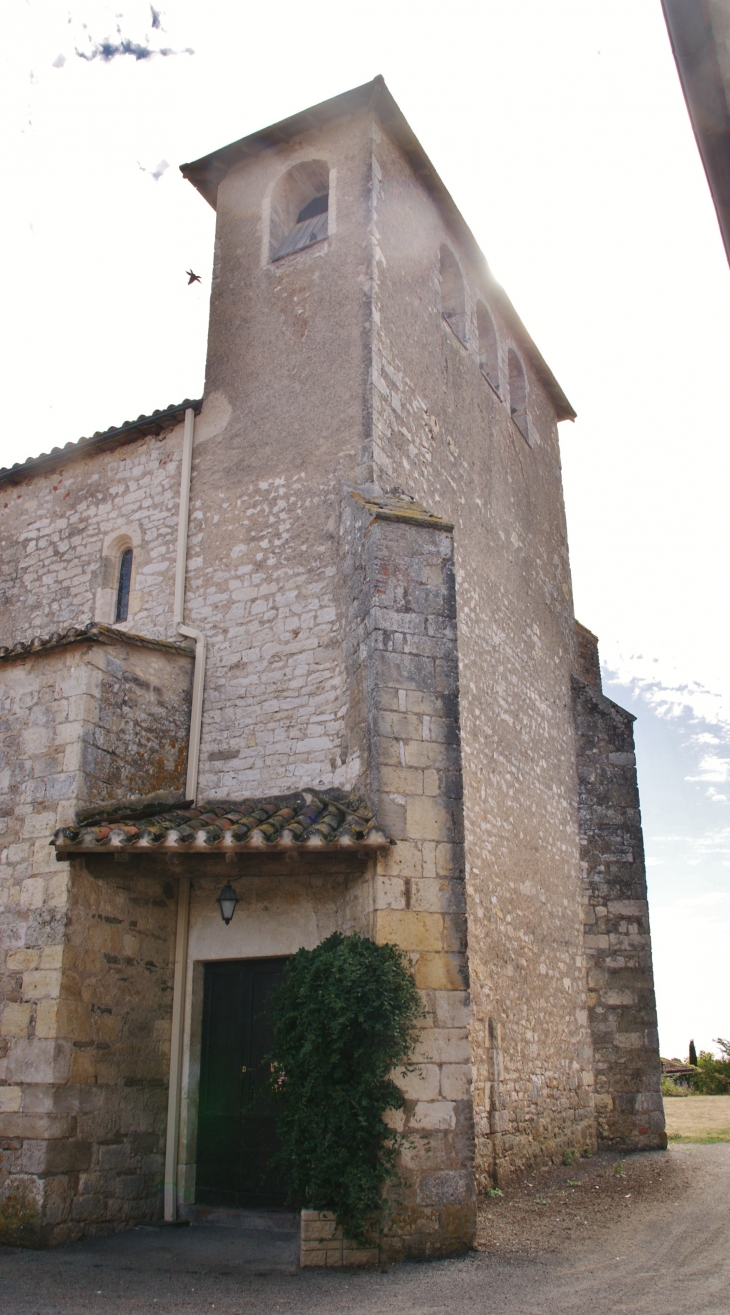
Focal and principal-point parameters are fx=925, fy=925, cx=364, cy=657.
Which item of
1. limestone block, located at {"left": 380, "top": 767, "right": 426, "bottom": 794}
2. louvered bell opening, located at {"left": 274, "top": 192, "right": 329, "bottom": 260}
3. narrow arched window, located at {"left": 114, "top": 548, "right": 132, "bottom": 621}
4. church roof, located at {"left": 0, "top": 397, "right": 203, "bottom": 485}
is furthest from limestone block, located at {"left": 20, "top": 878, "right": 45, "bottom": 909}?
louvered bell opening, located at {"left": 274, "top": 192, "right": 329, "bottom": 260}

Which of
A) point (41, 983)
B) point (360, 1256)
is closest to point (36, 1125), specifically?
point (41, 983)

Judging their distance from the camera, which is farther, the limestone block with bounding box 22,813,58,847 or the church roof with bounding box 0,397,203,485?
the church roof with bounding box 0,397,203,485

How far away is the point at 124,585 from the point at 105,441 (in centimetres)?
181

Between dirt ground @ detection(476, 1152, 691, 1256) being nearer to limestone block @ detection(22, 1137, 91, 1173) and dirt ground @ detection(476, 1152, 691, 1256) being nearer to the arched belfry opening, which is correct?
limestone block @ detection(22, 1137, 91, 1173)

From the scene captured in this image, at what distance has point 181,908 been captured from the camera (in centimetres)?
843

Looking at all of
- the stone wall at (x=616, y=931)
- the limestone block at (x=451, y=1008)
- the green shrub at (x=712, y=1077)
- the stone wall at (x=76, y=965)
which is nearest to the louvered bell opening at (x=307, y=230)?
the stone wall at (x=76, y=965)

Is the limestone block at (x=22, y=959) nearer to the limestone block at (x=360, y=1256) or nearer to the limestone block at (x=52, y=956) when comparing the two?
the limestone block at (x=52, y=956)

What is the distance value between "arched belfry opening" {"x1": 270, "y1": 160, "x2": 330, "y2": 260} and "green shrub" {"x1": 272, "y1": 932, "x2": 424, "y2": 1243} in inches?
324

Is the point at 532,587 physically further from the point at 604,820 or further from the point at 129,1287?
the point at 129,1287

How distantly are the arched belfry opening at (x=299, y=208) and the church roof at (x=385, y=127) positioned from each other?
43 centimetres

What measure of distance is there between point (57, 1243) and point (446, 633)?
5.37 metres

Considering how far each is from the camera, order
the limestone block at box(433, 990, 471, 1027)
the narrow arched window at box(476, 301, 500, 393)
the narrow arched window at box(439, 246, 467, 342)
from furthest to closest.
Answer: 1. the narrow arched window at box(476, 301, 500, 393)
2. the narrow arched window at box(439, 246, 467, 342)
3. the limestone block at box(433, 990, 471, 1027)

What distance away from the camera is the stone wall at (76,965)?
681 centimetres

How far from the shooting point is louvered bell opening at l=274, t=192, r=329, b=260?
1091 centimetres
